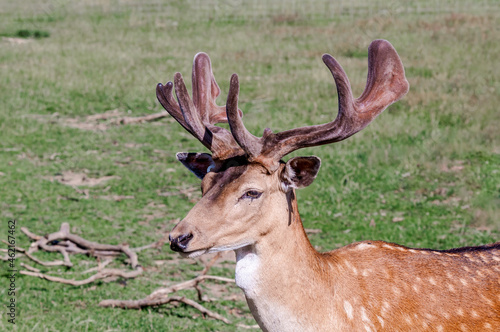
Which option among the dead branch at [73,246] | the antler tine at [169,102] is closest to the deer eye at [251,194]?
the antler tine at [169,102]

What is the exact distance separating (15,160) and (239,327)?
6.05 metres

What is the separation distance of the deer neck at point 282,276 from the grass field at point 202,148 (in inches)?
94.3

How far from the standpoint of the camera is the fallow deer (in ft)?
12.1

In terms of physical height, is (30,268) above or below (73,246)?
above

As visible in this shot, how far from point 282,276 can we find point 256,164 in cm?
61

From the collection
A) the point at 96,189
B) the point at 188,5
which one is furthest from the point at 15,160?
the point at 188,5

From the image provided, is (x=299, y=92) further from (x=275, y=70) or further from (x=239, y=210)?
(x=239, y=210)

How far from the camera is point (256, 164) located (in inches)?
151

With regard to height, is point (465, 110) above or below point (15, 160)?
above

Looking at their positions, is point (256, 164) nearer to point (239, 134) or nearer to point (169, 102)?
point (239, 134)

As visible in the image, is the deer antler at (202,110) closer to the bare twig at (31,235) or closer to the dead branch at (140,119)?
the bare twig at (31,235)

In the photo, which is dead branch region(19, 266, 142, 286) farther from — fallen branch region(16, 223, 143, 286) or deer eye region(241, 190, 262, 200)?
deer eye region(241, 190, 262, 200)

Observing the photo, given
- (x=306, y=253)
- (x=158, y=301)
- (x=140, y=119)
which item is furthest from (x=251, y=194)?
(x=140, y=119)

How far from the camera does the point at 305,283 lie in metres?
3.76
